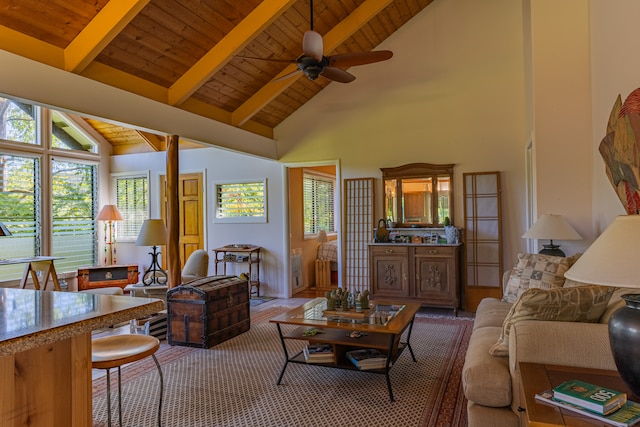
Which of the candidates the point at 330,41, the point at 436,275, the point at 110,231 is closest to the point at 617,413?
the point at 436,275

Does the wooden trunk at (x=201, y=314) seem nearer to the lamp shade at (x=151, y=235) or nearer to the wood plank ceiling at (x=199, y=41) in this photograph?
the lamp shade at (x=151, y=235)

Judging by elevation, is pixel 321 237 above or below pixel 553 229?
below

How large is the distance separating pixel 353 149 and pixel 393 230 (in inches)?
56.9

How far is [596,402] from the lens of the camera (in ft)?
4.56

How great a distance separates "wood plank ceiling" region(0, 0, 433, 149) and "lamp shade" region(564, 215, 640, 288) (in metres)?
3.26

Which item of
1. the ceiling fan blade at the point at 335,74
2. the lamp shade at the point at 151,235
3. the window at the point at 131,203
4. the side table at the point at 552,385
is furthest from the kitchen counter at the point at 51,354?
the window at the point at 131,203

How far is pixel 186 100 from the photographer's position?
4.86 metres

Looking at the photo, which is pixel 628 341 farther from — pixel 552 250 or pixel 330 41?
pixel 330 41

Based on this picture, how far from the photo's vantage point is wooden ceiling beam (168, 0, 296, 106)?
4082mm

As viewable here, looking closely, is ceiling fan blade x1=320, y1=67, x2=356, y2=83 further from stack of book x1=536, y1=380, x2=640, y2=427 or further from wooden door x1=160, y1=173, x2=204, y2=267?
wooden door x1=160, y1=173, x2=204, y2=267

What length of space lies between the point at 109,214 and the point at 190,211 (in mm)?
1388

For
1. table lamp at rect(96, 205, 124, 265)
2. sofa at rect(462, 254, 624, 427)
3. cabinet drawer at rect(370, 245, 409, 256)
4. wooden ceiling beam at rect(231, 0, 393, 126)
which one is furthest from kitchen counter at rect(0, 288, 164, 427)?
table lamp at rect(96, 205, 124, 265)

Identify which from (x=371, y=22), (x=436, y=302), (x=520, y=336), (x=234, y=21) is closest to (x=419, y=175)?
(x=436, y=302)

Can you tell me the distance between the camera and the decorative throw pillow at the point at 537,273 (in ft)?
10.6
